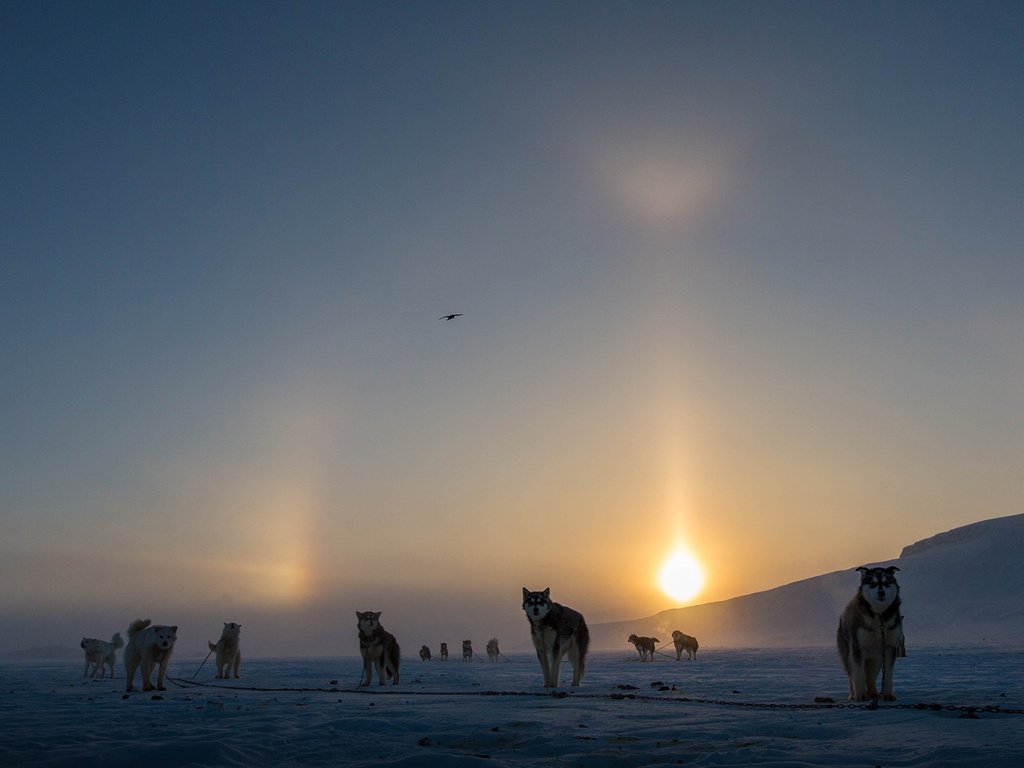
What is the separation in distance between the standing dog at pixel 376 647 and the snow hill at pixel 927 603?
5213 centimetres

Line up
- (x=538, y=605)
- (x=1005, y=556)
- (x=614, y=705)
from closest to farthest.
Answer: (x=614, y=705), (x=538, y=605), (x=1005, y=556)

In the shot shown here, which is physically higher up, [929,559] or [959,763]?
[929,559]

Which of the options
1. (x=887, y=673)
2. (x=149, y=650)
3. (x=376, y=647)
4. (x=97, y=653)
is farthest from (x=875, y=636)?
(x=97, y=653)

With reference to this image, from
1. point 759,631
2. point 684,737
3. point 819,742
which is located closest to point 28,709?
point 684,737

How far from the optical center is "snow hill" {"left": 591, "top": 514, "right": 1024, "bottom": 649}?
83.1m

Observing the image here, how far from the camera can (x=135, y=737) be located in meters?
9.30

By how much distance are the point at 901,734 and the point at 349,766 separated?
5.61 metres

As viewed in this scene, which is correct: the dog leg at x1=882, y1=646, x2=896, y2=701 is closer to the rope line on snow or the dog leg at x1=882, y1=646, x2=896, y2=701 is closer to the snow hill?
the rope line on snow

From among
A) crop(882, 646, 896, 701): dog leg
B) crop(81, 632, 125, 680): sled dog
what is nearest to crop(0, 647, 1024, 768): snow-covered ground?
crop(882, 646, 896, 701): dog leg

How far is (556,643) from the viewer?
59.7 feet

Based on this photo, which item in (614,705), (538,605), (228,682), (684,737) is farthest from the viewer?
(228,682)

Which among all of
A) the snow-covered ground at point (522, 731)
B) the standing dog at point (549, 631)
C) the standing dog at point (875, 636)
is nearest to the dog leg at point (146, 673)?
the snow-covered ground at point (522, 731)

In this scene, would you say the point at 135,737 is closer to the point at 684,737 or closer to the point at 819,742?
the point at 684,737

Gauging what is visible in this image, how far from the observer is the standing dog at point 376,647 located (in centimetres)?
2123
